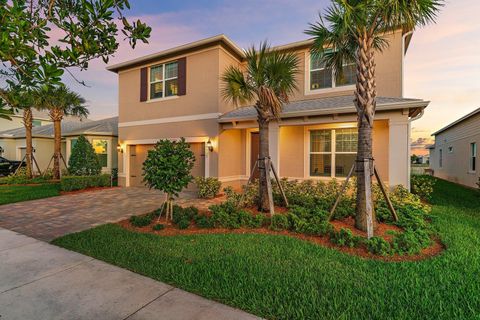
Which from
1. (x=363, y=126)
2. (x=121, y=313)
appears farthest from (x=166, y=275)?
(x=363, y=126)

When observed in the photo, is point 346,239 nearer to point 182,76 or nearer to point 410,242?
point 410,242

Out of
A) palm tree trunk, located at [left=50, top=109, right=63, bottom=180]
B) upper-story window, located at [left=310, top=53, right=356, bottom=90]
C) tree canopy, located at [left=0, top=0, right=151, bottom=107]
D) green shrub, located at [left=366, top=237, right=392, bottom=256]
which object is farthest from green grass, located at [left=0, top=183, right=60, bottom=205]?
upper-story window, located at [left=310, top=53, right=356, bottom=90]

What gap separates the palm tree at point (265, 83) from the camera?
19.3 ft

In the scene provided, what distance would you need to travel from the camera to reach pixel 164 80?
11312 mm

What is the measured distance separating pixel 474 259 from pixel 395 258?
120cm

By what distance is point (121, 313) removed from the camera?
8.22 ft

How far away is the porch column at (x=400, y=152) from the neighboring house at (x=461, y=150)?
774cm

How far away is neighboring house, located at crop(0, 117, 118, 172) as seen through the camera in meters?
14.4

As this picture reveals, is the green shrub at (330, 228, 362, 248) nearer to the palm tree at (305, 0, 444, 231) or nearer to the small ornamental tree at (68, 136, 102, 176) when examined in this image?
the palm tree at (305, 0, 444, 231)

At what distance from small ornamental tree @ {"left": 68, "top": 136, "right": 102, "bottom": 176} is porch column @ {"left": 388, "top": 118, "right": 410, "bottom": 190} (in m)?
13.9

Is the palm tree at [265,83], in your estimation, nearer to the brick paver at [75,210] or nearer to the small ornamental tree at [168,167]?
the small ornamental tree at [168,167]

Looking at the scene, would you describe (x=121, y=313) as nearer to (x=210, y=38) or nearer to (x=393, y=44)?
(x=210, y=38)

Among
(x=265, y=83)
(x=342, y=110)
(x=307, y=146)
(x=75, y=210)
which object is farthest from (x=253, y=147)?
(x=75, y=210)

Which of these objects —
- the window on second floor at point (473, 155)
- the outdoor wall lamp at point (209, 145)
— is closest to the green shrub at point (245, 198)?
the outdoor wall lamp at point (209, 145)
